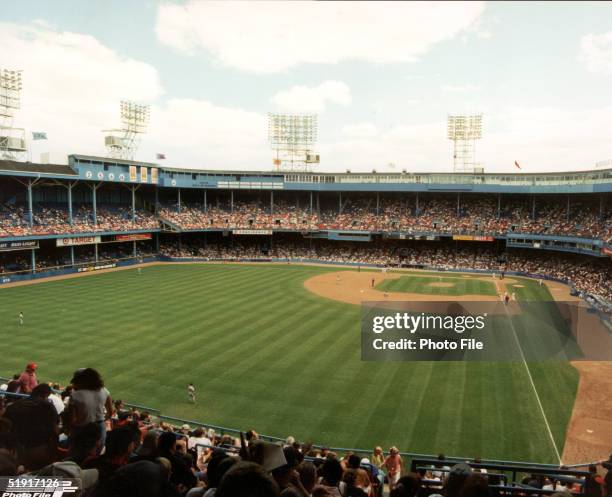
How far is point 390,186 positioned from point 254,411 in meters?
55.5

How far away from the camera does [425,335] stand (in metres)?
19.1

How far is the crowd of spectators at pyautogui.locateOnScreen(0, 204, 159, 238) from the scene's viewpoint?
50.4 metres

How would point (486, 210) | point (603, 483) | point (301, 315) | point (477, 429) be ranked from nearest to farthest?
point (603, 483), point (477, 429), point (301, 315), point (486, 210)

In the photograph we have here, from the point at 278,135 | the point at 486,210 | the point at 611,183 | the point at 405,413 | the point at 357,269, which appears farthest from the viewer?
the point at 278,135

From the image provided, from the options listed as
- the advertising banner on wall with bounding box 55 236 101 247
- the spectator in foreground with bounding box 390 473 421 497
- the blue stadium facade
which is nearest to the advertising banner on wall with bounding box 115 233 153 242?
the blue stadium facade

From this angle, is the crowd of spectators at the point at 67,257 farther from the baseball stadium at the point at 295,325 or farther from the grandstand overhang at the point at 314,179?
the grandstand overhang at the point at 314,179

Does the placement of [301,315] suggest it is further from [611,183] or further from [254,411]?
[611,183]

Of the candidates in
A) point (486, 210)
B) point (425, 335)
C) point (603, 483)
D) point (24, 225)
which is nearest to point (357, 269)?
point (486, 210)

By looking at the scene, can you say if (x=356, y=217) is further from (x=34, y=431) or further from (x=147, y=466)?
(x=147, y=466)

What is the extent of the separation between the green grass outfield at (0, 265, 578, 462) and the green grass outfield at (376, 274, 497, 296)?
11.8 meters

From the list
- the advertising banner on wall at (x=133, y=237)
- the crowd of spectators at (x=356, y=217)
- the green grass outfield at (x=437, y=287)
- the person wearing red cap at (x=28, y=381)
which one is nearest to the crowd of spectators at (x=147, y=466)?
the person wearing red cap at (x=28, y=381)

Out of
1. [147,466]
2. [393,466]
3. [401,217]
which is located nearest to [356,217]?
[401,217]

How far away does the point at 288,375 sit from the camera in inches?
906

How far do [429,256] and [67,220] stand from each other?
46.1 meters
